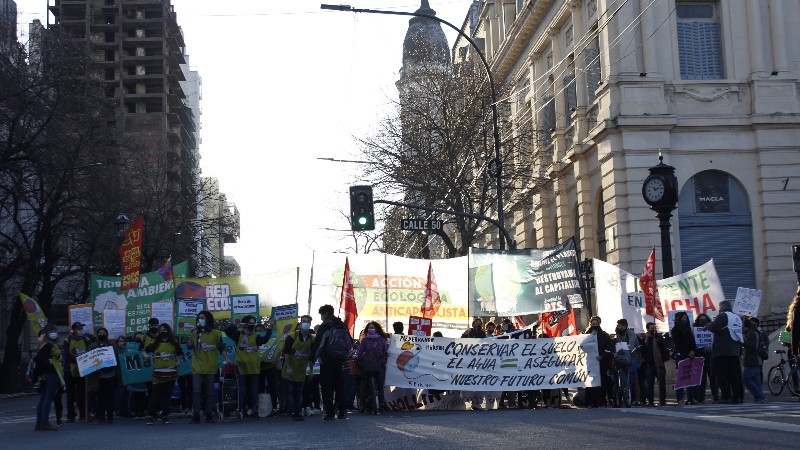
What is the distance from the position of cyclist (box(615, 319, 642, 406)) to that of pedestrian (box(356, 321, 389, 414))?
13.1 ft

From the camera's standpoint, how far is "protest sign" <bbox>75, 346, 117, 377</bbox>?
63.1ft

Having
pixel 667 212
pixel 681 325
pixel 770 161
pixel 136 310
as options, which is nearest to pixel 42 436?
pixel 136 310

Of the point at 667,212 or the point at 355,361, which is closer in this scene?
the point at 355,361

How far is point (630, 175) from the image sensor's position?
32.7 metres

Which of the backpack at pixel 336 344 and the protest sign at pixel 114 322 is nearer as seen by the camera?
the backpack at pixel 336 344

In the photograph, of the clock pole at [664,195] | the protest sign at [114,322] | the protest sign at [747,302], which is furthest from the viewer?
the protest sign at [114,322]

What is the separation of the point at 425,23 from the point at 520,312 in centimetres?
9358

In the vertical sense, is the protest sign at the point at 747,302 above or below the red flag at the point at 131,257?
below

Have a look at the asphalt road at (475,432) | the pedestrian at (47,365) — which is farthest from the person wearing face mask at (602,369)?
the pedestrian at (47,365)

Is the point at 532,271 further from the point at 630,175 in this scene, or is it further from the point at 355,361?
the point at 630,175

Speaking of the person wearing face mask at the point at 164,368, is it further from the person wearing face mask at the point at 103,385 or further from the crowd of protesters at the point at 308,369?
the person wearing face mask at the point at 103,385

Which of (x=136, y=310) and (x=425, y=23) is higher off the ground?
(x=425, y=23)

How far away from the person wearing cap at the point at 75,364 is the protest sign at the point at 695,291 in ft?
33.7

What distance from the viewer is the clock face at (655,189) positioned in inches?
918
